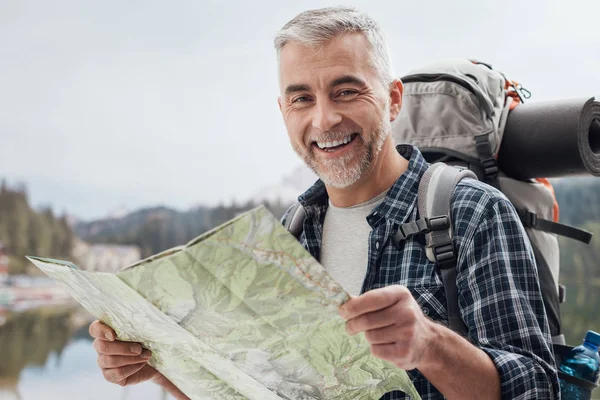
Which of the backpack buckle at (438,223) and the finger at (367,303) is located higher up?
the finger at (367,303)

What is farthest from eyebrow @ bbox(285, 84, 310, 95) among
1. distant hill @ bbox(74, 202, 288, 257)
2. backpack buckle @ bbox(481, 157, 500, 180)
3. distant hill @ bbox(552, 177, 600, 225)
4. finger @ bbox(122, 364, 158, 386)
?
distant hill @ bbox(74, 202, 288, 257)

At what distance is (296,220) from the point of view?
3.88 feet

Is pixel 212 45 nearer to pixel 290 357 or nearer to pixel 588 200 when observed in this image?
pixel 588 200

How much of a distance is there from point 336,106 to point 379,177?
17 centimetres

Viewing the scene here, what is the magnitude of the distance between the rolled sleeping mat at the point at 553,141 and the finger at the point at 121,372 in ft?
2.75

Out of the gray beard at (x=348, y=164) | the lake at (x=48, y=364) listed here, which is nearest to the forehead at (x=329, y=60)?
the gray beard at (x=348, y=164)

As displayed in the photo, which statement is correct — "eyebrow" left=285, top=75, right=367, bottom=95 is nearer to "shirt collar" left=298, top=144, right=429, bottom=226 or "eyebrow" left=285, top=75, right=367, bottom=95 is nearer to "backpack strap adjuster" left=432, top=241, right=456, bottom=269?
"shirt collar" left=298, top=144, right=429, bottom=226

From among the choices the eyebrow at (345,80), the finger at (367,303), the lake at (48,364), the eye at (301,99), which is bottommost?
the lake at (48,364)

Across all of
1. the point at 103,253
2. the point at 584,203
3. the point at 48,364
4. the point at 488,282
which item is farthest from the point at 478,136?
the point at 48,364

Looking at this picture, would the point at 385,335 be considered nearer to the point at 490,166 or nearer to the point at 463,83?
the point at 490,166

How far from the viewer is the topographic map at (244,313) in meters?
0.53

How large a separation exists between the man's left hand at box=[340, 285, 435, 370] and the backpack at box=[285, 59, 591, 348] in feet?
1.90

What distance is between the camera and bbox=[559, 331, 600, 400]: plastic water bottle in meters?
1.02

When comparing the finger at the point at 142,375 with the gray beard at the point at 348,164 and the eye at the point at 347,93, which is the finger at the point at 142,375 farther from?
the eye at the point at 347,93
